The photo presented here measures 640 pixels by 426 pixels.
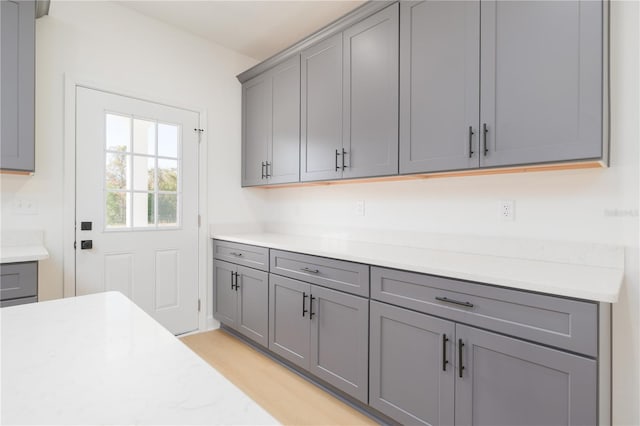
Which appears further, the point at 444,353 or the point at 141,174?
the point at 141,174

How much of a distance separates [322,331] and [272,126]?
1840 millimetres

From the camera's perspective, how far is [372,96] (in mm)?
2191

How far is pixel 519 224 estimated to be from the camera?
1.89 meters

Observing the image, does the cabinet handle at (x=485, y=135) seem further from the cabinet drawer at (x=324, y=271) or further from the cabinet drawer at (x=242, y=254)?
the cabinet drawer at (x=242, y=254)

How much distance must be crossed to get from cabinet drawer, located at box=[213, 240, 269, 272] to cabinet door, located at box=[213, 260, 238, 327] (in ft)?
0.25

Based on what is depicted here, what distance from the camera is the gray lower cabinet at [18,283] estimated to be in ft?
5.98

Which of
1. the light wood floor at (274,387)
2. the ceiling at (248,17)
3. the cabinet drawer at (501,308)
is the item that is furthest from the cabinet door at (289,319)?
the ceiling at (248,17)

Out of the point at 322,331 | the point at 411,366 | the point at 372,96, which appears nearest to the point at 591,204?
the point at 411,366

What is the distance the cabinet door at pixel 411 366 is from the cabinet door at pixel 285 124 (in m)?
→ 1.47

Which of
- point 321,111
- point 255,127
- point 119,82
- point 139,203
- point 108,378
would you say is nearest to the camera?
point 108,378

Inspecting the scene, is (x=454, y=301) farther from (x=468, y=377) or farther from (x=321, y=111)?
(x=321, y=111)

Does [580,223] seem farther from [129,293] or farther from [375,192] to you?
[129,293]

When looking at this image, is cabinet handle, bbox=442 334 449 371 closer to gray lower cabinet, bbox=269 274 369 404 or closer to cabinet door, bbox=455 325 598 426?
cabinet door, bbox=455 325 598 426

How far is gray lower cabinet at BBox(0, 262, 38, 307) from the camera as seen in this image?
182 centimetres
